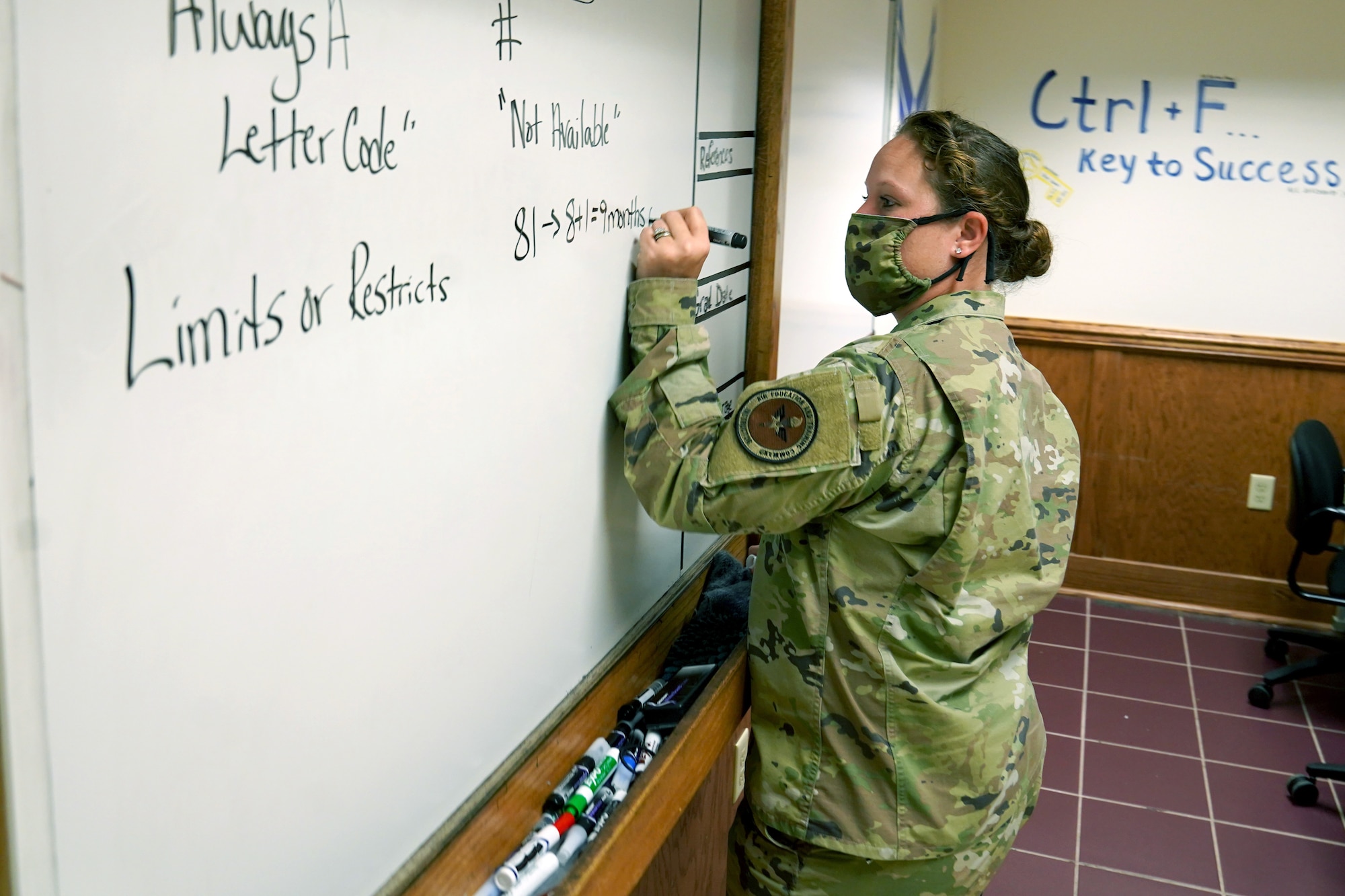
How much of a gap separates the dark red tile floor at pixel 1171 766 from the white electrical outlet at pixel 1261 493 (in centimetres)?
44

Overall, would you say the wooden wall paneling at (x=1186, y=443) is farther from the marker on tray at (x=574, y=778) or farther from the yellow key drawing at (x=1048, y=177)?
the marker on tray at (x=574, y=778)

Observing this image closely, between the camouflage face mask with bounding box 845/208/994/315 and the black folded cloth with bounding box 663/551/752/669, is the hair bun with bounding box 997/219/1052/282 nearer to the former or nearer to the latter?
the camouflage face mask with bounding box 845/208/994/315

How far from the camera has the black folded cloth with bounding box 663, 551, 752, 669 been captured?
147 centimetres

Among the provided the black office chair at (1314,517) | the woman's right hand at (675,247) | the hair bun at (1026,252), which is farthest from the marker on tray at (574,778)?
the black office chair at (1314,517)

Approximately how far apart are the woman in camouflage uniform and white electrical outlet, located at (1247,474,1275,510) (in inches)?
116

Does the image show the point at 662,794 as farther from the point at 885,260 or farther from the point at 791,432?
the point at 885,260

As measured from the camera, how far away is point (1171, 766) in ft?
10.1

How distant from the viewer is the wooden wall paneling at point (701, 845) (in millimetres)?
1619

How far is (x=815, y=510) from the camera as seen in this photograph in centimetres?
122

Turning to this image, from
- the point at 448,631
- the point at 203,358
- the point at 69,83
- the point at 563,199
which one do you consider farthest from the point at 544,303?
the point at 69,83

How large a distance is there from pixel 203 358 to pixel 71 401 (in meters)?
0.09

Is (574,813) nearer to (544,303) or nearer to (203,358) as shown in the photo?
(544,303)

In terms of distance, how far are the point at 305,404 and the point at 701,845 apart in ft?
4.29

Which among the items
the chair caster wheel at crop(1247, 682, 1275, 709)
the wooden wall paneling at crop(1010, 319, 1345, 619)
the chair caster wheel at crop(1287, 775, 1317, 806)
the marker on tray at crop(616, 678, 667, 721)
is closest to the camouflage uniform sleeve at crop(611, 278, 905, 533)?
the marker on tray at crop(616, 678, 667, 721)
